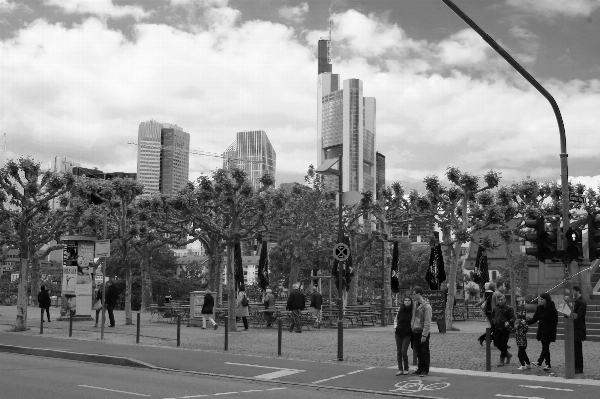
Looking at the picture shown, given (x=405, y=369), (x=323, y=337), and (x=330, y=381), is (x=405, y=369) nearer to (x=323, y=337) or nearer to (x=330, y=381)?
(x=330, y=381)

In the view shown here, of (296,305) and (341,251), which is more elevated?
(341,251)

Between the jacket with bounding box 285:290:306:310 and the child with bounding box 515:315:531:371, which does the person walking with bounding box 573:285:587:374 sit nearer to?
the child with bounding box 515:315:531:371

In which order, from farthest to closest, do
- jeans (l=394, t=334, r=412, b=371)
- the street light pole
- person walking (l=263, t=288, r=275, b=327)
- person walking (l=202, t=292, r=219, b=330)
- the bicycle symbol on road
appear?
person walking (l=263, t=288, r=275, b=327) → person walking (l=202, t=292, r=219, b=330) → jeans (l=394, t=334, r=412, b=371) → the bicycle symbol on road → the street light pole

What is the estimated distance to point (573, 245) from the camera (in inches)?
516

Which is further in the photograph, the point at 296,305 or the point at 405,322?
the point at 296,305

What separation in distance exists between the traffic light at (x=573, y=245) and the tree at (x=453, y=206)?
548 inches

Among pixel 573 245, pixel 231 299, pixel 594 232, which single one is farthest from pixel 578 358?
pixel 231 299

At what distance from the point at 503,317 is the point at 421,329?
9.03 feet

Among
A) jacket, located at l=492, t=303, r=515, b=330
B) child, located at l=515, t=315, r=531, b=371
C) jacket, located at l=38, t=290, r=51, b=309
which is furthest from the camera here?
jacket, located at l=38, t=290, r=51, b=309

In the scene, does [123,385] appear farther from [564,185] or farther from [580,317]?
[580,317]

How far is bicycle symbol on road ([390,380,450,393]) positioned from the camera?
13.0 metres

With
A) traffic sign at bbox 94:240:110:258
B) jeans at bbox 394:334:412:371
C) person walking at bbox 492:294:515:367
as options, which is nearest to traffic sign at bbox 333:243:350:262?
jeans at bbox 394:334:412:371

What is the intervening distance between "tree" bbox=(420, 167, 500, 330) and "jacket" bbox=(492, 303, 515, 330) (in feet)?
36.3

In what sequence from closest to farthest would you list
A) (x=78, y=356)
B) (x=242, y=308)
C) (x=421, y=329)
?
1. (x=421, y=329)
2. (x=78, y=356)
3. (x=242, y=308)
